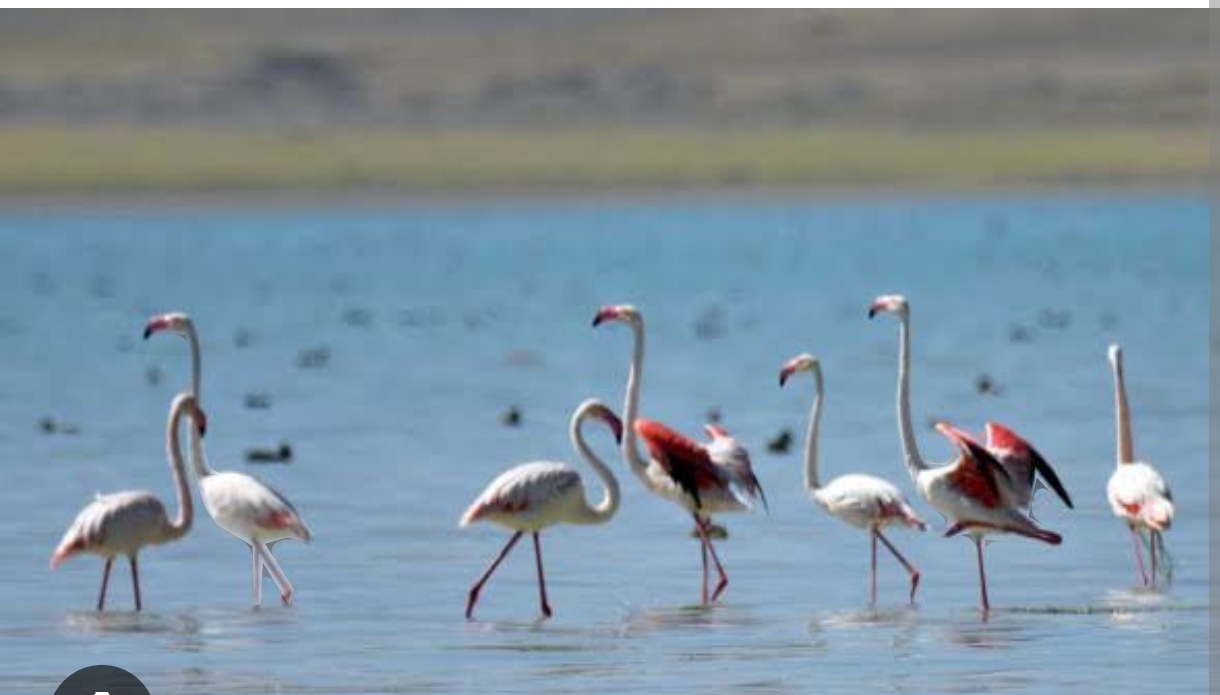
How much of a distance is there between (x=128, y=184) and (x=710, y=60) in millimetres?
46141

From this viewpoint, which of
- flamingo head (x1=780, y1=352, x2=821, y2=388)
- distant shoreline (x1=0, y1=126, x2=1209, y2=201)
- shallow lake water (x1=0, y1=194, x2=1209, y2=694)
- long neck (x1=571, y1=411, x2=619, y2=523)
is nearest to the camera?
shallow lake water (x1=0, y1=194, x2=1209, y2=694)

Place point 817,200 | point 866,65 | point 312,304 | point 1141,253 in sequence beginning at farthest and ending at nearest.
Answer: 1. point 866,65
2. point 817,200
3. point 1141,253
4. point 312,304

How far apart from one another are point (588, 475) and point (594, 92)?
78883 millimetres

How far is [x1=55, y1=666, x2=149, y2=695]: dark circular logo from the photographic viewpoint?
411 inches

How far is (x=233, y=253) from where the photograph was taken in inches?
2205

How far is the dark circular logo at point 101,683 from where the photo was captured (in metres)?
10.4

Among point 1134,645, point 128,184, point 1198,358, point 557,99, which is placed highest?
point 557,99

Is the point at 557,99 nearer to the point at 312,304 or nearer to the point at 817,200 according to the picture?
the point at 817,200

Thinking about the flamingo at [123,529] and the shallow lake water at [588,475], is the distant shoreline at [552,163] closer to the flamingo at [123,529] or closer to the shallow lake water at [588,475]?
the shallow lake water at [588,475]

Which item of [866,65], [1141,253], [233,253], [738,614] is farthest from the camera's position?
[866,65]

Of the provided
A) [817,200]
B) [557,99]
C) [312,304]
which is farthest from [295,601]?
[557,99]

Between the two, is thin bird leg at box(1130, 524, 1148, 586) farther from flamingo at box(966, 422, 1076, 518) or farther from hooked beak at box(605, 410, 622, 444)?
hooked beak at box(605, 410, 622, 444)

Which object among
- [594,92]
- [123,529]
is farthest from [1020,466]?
[594,92]

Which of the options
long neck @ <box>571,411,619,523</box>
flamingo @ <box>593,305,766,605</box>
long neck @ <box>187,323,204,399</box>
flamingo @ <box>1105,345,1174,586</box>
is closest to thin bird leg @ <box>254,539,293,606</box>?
long neck @ <box>187,323,204,399</box>
